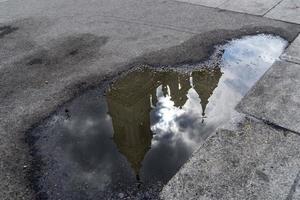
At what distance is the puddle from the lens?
5039 mm

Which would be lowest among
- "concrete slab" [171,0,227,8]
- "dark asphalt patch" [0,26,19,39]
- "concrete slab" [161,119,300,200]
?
"concrete slab" [161,119,300,200]

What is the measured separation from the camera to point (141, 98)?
6.91 metres

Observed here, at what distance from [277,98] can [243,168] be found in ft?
7.30

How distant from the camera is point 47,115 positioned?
654cm

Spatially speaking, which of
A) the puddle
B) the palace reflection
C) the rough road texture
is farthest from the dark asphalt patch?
the palace reflection

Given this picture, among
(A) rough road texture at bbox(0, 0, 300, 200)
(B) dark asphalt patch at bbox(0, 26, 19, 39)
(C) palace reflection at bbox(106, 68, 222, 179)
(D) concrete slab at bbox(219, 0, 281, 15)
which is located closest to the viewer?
(C) palace reflection at bbox(106, 68, 222, 179)

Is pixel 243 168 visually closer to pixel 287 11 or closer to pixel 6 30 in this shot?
pixel 287 11

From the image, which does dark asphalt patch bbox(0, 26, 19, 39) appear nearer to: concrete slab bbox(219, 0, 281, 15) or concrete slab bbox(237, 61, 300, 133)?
concrete slab bbox(219, 0, 281, 15)

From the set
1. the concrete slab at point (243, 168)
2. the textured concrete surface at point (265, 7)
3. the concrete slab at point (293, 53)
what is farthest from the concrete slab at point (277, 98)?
the textured concrete surface at point (265, 7)

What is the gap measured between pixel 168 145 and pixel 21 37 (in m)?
6.88

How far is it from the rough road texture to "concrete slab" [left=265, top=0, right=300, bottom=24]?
0.45 m

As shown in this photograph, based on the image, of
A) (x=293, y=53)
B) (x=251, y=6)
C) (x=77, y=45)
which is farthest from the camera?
(x=251, y=6)

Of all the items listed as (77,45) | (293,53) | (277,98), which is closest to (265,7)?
(293,53)

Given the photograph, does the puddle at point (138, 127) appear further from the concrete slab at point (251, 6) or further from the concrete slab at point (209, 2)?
the concrete slab at point (209, 2)
